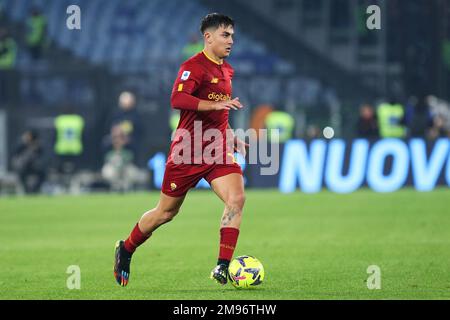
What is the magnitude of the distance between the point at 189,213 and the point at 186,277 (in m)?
8.63

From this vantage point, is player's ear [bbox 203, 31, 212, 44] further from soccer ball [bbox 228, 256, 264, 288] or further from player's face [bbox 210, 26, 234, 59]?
soccer ball [bbox 228, 256, 264, 288]

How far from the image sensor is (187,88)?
9.23m

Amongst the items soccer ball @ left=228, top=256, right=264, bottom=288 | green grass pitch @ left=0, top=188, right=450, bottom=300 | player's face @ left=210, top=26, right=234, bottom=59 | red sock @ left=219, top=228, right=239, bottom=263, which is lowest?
green grass pitch @ left=0, top=188, right=450, bottom=300

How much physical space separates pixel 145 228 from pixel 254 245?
4164 millimetres

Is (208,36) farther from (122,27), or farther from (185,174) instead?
(122,27)

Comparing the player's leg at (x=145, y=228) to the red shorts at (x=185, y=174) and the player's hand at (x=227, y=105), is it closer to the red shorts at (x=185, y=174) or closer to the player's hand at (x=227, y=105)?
the red shorts at (x=185, y=174)

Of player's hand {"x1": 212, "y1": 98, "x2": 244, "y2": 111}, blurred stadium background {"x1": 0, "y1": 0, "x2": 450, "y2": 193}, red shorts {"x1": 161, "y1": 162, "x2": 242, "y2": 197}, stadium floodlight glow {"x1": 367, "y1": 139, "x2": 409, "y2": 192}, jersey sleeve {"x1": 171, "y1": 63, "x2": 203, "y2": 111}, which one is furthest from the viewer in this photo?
blurred stadium background {"x1": 0, "y1": 0, "x2": 450, "y2": 193}

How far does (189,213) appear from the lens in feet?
62.0

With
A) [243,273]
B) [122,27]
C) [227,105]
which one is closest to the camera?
[227,105]

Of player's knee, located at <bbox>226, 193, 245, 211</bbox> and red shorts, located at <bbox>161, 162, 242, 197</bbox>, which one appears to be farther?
red shorts, located at <bbox>161, 162, 242, 197</bbox>

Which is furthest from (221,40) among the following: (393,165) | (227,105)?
(393,165)

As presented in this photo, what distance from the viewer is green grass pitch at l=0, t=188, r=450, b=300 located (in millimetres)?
9289

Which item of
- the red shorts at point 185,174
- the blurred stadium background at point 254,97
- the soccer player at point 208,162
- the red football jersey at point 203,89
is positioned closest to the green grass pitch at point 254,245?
the blurred stadium background at point 254,97

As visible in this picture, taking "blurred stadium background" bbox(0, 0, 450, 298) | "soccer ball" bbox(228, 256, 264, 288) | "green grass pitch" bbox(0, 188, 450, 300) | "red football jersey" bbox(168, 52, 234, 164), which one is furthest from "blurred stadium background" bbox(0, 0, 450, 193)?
"soccer ball" bbox(228, 256, 264, 288)
